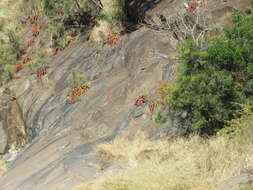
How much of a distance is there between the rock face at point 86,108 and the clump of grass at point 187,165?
1376 millimetres

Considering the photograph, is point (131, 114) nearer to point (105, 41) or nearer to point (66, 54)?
point (105, 41)

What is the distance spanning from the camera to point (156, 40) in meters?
14.8

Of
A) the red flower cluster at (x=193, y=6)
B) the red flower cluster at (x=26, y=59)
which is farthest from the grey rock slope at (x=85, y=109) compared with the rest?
the red flower cluster at (x=26, y=59)

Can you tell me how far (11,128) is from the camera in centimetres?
1753

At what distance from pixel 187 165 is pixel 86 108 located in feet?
23.9

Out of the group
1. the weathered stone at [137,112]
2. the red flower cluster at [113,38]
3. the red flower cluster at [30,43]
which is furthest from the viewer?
the red flower cluster at [30,43]

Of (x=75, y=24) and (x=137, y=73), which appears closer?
(x=137, y=73)

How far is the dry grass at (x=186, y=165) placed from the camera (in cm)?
664

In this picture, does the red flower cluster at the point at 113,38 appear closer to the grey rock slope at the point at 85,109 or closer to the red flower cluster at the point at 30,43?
the grey rock slope at the point at 85,109

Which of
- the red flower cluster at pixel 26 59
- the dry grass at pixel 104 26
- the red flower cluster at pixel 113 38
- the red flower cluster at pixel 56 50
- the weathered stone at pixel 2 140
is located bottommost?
the weathered stone at pixel 2 140

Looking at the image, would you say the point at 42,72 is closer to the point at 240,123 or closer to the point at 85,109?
the point at 85,109

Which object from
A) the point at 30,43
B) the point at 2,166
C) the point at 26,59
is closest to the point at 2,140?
the point at 2,166

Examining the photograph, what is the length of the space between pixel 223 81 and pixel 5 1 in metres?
26.7

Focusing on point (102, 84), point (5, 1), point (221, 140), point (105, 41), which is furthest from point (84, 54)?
point (5, 1)
